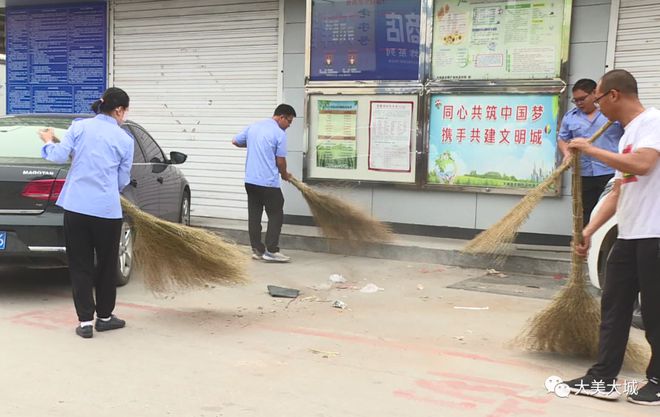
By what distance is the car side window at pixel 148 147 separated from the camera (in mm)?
7711

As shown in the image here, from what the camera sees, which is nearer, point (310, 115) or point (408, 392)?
point (408, 392)

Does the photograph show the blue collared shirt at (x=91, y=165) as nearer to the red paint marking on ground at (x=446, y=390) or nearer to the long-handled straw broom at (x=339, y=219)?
the red paint marking on ground at (x=446, y=390)

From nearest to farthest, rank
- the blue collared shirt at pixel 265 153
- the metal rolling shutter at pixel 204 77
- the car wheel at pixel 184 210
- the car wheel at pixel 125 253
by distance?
the car wheel at pixel 125 253 → the blue collared shirt at pixel 265 153 → the car wheel at pixel 184 210 → the metal rolling shutter at pixel 204 77

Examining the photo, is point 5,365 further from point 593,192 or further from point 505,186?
point 505,186

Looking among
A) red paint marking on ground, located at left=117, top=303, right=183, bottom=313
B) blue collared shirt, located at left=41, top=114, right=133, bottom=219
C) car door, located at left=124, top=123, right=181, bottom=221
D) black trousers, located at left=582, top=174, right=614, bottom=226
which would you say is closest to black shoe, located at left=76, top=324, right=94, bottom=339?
blue collared shirt, located at left=41, top=114, right=133, bottom=219

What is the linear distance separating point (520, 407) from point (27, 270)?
18.2ft

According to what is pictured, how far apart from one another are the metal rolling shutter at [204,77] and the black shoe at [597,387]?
7267 millimetres

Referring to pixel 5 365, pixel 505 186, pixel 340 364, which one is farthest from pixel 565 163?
pixel 505 186

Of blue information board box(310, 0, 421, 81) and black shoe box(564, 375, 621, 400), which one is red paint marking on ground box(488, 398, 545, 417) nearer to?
black shoe box(564, 375, 621, 400)

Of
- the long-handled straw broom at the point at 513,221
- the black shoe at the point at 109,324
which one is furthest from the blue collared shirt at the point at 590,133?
the black shoe at the point at 109,324

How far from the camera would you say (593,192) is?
7102 millimetres

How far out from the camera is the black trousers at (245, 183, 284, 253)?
8391 mm

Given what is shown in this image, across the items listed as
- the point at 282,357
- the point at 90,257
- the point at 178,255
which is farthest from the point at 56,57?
the point at 282,357

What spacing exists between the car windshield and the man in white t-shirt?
4.53 m
